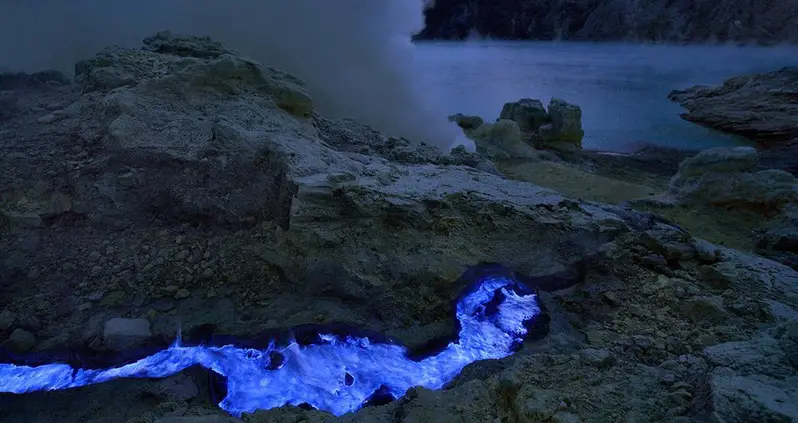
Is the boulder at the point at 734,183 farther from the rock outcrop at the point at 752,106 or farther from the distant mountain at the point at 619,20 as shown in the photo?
the distant mountain at the point at 619,20

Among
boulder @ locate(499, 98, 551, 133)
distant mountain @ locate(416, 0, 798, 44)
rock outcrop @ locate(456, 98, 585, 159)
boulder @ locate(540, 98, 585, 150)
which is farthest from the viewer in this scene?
distant mountain @ locate(416, 0, 798, 44)

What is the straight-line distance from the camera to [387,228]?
3.55m

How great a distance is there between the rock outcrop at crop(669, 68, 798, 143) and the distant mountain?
1093cm

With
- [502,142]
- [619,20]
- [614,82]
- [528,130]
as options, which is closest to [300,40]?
[502,142]

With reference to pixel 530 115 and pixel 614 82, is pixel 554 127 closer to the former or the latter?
pixel 530 115

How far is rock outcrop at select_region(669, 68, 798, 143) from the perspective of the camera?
12.4 m

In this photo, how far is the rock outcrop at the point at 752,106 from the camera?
1243 cm

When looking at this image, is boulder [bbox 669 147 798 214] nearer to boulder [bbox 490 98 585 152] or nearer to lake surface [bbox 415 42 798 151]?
boulder [bbox 490 98 585 152]

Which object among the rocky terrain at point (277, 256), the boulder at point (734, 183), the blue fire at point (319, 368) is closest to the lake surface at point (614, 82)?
the boulder at point (734, 183)

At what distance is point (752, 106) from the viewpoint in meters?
14.2

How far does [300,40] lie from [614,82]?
17.4 metres

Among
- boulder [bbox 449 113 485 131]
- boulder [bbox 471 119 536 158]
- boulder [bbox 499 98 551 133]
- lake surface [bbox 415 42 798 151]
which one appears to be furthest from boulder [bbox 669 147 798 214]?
boulder [bbox 449 113 485 131]

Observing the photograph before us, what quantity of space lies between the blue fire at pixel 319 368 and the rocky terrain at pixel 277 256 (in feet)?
0.38

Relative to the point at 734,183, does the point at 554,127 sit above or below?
below
